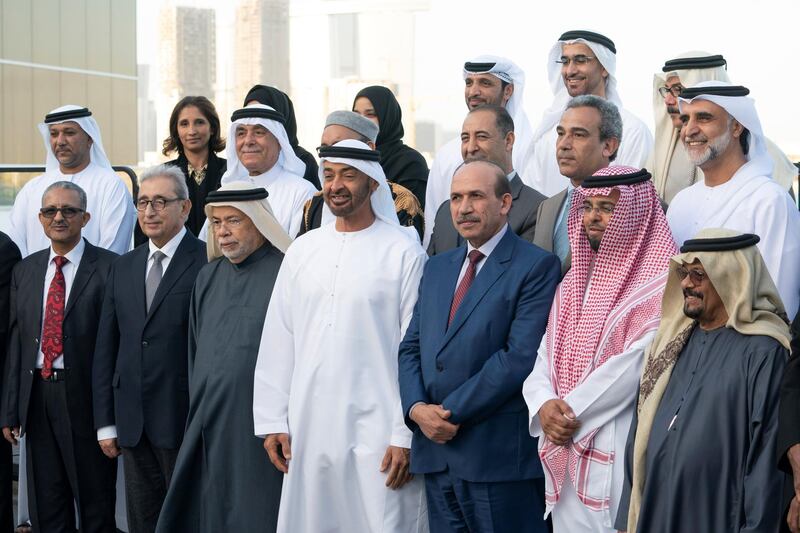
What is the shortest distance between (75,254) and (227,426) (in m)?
1.42

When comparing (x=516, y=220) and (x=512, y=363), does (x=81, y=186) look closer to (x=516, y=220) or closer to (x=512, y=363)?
(x=516, y=220)

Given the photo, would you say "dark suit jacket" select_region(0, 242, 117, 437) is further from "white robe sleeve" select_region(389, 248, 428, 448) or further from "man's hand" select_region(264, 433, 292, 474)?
"white robe sleeve" select_region(389, 248, 428, 448)

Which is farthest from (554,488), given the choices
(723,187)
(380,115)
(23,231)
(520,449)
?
(23,231)

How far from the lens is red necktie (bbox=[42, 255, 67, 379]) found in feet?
18.7

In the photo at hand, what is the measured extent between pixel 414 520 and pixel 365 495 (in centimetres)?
22

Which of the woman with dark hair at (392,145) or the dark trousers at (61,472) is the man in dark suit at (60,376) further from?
the woman with dark hair at (392,145)

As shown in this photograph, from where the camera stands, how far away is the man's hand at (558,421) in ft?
13.1

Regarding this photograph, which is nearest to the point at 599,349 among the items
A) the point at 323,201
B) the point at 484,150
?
the point at 484,150

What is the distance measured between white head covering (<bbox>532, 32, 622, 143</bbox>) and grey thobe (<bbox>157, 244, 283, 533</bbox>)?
5.44 ft

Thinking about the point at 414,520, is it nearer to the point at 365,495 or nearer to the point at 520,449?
the point at 365,495

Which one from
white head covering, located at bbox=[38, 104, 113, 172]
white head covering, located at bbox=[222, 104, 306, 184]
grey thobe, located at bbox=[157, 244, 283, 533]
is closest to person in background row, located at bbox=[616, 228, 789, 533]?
grey thobe, located at bbox=[157, 244, 283, 533]

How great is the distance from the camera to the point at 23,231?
22.2ft

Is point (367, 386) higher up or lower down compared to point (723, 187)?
lower down

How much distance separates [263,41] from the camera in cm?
3506
